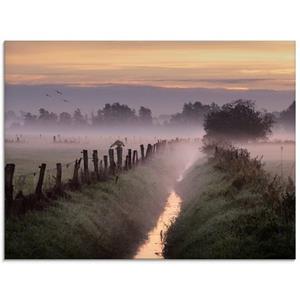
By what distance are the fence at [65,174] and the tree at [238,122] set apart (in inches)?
13.2

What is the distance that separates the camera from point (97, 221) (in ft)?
32.4

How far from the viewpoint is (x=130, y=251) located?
973 cm

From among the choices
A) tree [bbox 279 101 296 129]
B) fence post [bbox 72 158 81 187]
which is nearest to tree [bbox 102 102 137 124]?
fence post [bbox 72 158 81 187]

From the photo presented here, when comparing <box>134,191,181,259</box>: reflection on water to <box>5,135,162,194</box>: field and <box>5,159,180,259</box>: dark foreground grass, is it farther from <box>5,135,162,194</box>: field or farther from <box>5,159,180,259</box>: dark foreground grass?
<box>5,135,162,194</box>: field

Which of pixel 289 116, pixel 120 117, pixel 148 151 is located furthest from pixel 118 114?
pixel 289 116

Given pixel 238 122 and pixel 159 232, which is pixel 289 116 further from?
pixel 159 232

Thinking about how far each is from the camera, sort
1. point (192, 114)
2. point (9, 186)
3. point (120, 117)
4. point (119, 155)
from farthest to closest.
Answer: point (119, 155), point (192, 114), point (120, 117), point (9, 186)

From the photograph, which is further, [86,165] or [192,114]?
[86,165]

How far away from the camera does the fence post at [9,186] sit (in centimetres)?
960

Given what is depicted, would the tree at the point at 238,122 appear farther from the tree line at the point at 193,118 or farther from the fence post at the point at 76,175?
the fence post at the point at 76,175

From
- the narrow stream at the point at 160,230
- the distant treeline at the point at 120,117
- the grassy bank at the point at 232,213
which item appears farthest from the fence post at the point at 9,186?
the grassy bank at the point at 232,213

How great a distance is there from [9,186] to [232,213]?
87.5 inches
